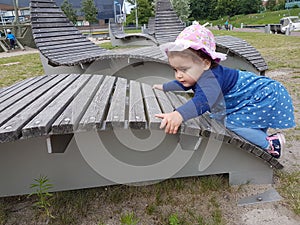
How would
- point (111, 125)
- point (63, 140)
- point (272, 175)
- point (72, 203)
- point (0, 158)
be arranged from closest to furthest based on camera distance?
point (111, 125) → point (63, 140) → point (0, 158) → point (72, 203) → point (272, 175)

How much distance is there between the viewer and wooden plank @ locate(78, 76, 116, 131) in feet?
5.31

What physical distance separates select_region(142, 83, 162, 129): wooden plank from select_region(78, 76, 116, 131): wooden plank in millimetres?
207

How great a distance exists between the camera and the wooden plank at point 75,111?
1578 mm

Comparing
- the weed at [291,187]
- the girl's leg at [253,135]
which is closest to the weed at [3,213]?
the girl's leg at [253,135]

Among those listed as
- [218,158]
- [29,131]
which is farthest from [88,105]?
[218,158]

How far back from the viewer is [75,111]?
182 centimetres

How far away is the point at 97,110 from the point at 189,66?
2.43 feet

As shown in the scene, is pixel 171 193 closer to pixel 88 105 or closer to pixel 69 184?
pixel 69 184

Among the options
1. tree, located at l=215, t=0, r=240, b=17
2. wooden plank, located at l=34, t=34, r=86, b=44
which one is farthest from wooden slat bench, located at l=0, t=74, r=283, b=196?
tree, located at l=215, t=0, r=240, b=17

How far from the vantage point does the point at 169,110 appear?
2004 millimetres

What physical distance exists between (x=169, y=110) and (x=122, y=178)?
2.16 ft

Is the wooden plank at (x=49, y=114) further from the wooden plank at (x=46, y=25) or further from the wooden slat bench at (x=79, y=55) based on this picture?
Answer: the wooden plank at (x=46, y=25)

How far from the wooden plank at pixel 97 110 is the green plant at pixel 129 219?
0.66 meters

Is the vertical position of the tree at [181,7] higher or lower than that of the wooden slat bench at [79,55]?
higher
